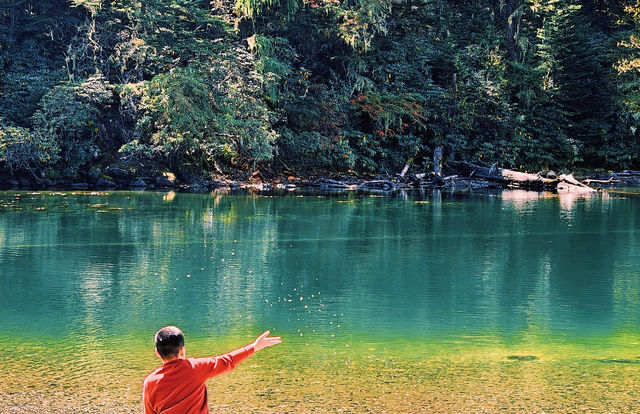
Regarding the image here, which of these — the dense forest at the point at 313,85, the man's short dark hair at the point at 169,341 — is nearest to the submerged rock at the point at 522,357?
the man's short dark hair at the point at 169,341

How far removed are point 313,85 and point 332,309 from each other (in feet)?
91.3

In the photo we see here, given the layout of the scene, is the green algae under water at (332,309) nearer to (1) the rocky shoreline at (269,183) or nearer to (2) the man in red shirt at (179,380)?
(2) the man in red shirt at (179,380)

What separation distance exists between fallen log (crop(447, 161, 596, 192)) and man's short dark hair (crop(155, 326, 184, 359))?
99.3 feet

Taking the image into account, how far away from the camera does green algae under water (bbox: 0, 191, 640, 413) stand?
6238mm

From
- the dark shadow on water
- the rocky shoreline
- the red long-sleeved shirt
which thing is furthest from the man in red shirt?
the rocky shoreline

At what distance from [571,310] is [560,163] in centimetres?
3377

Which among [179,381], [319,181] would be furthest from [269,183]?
[179,381]

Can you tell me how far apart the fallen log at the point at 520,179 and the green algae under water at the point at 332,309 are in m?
13.2

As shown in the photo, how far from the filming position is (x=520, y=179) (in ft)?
111

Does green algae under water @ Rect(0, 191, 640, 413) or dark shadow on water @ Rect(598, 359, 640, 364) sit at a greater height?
green algae under water @ Rect(0, 191, 640, 413)

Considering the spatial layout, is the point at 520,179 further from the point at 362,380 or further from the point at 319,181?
the point at 362,380

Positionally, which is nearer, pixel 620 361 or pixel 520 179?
pixel 620 361

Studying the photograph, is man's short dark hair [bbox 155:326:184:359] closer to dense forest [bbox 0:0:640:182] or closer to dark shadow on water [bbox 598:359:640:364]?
dark shadow on water [bbox 598:359:640:364]

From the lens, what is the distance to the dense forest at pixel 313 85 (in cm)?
3062
